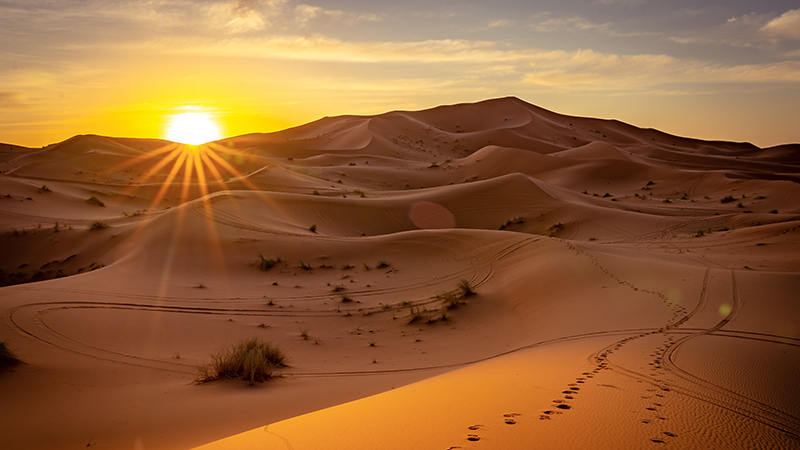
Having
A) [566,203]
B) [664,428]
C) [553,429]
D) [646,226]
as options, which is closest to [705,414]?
[664,428]

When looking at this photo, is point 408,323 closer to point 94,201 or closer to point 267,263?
point 267,263

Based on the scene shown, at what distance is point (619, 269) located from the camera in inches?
373

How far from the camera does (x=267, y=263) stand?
40.8ft

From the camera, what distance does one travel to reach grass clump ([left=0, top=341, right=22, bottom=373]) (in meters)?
5.21

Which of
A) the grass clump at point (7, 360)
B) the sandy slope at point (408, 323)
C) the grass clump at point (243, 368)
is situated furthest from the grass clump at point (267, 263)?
the grass clump at point (7, 360)

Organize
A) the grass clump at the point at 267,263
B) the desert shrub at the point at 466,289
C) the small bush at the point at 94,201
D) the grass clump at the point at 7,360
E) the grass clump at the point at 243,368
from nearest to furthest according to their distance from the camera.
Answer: the grass clump at the point at 7,360 < the grass clump at the point at 243,368 < the desert shrub at the point at 466,289 < the grass clump at the point at 267,263 < the small bush at the point at 94,201

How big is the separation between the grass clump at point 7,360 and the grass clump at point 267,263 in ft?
23.0

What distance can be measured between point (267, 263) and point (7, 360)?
7.24 meters

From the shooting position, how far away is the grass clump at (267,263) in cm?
1237

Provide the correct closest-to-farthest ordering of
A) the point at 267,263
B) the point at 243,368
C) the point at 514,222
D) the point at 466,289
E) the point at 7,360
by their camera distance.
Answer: the point at 7,360, the point at 243,368, the point at 466,289, the point at 267,263, the point at 514,222

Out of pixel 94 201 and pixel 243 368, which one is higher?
pixel 94 201

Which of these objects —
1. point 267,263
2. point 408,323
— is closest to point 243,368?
point 408,323

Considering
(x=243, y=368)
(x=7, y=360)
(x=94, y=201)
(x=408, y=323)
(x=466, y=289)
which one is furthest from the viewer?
(x=94, y=201)

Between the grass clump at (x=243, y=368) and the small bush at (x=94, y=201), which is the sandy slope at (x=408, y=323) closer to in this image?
the grass clump at (x=243, y=368)
